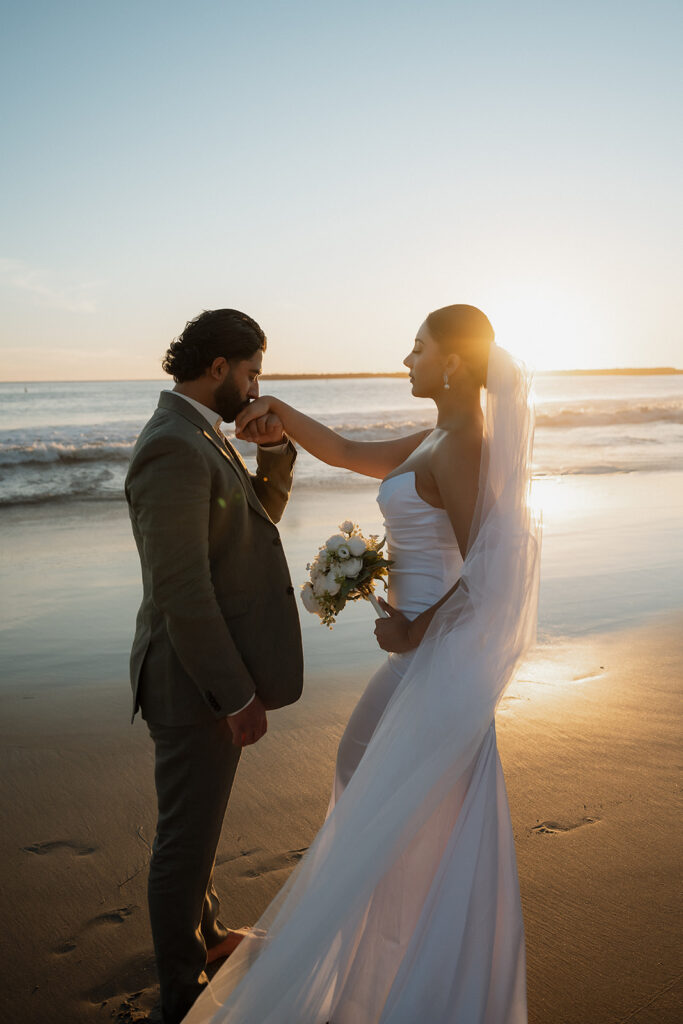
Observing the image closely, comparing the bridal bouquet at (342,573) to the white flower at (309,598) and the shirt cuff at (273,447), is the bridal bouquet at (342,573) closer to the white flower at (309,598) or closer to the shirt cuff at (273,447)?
the white flower at (309,598)

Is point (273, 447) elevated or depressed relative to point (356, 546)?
elevated

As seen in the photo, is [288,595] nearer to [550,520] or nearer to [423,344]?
[423,344]

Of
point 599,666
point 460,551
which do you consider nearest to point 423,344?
point 460,551

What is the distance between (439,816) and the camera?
2512 millimetres

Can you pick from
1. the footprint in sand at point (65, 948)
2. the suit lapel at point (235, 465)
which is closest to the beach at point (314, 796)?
the footprint in sand at point (65, 948)

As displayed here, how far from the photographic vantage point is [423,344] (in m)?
2.90

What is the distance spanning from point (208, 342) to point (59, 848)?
240cm

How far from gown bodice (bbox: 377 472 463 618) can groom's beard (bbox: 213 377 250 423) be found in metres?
0.62

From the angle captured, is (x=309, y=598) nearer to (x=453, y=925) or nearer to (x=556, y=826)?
(x=453, y=925)

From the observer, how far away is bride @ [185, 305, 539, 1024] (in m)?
2.38

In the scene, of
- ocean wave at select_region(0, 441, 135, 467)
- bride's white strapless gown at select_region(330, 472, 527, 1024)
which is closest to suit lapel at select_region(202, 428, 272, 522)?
bride's white strapless gown at select_region(330, 472, 527, 1024)

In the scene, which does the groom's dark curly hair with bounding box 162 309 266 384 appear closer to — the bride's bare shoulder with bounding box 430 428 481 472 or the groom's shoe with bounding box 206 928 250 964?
the bride's bare shoulder with bounding box 430 428 481 472

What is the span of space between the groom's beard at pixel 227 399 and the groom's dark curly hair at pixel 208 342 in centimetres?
9

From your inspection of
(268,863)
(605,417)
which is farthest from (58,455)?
(605,417)
